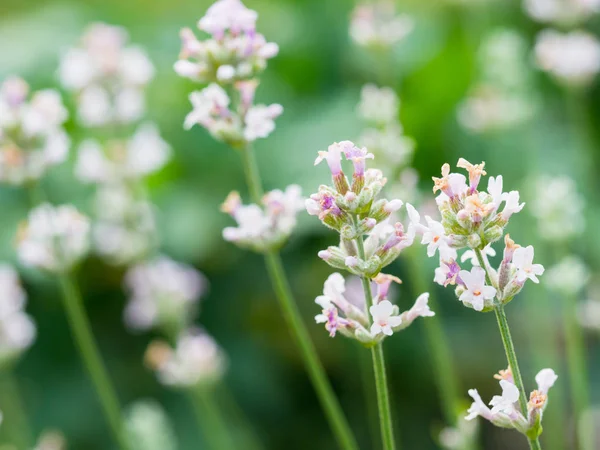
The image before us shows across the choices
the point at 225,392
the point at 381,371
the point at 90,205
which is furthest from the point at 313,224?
the point at 381,371

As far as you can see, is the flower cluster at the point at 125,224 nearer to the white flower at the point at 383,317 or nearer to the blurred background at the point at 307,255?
the blurred background at the point at 307,255

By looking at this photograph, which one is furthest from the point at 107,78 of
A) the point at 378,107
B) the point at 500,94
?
the point at 500,94

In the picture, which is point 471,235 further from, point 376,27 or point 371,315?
point 376,27

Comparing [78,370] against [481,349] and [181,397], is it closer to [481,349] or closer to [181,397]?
[181,397]

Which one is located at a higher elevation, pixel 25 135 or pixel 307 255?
pixel 25 135

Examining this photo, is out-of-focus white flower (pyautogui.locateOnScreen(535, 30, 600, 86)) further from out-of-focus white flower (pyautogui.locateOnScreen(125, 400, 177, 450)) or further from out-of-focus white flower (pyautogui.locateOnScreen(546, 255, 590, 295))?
out-of-focus white flower (pyautogui.locateOnScreen(125, 400, 177, 450))
